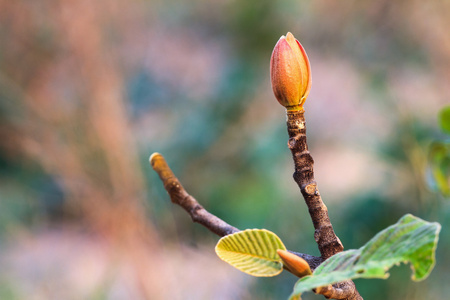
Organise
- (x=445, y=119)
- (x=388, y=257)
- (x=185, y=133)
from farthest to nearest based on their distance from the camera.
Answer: (x=185, y=133)
(x=445, y=119)
(x=388, y=257)

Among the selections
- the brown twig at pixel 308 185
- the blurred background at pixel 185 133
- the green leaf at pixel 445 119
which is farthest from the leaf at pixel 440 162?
the blurred background at pixel 185 133

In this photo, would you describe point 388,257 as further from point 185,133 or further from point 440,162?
point 185,133

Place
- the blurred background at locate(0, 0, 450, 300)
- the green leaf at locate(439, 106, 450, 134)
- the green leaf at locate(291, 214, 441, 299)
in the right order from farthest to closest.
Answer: the blurred background at locate(0, 0, 450, 300), the green leaf at locate(439, 106, 450, 134), the green leaf at locate(291, 214, 441, 299)

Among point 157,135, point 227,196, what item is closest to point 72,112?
point 157,135

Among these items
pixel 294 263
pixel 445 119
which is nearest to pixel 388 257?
pixel 294 263

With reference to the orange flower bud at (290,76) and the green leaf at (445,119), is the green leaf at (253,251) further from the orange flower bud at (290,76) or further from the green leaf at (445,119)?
the green leaf at (445,119)

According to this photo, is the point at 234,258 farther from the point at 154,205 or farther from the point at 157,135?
the point at 157,135

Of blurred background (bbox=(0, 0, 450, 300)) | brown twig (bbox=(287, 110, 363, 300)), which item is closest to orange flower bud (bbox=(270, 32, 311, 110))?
brown twig (bbox=(287, 110, 363, 300))

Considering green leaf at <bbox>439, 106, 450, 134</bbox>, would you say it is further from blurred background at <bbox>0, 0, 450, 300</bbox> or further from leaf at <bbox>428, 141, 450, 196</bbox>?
blurred background at <bbox>0, 0, 450, 300</bbox>
